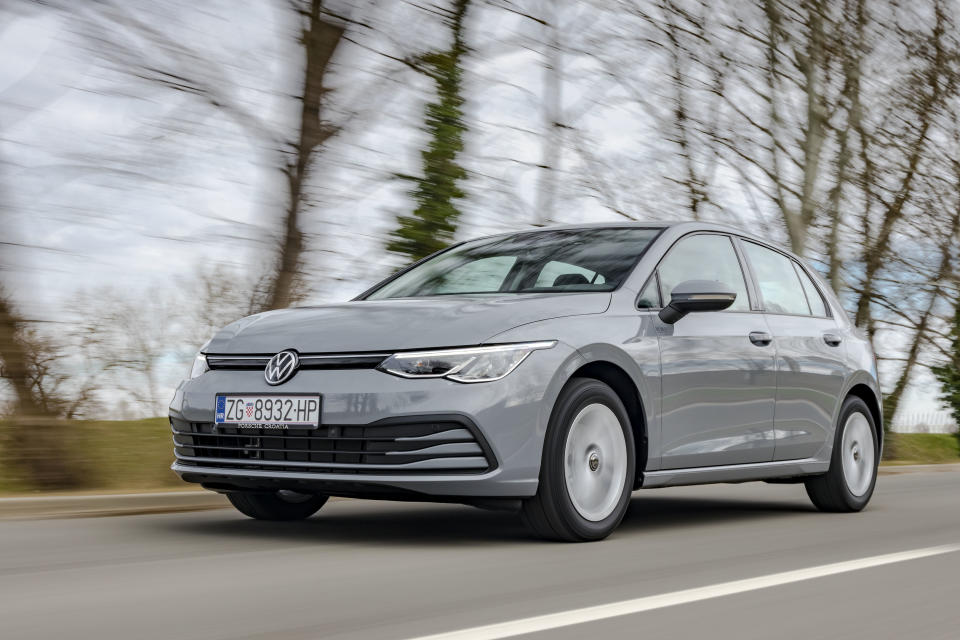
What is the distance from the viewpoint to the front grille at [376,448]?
5488mm

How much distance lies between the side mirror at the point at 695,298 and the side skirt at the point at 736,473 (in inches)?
29.8

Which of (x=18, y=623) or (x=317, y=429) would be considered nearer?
(x=18, y=623)

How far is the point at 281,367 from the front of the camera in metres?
5.75

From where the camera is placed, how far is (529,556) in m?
5.46

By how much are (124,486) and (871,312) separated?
14454mm

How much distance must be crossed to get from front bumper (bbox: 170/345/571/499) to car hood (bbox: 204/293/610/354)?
6.5 inches

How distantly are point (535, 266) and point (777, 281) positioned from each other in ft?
5.93

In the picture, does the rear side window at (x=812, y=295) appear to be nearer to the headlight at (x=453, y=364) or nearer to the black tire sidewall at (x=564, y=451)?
the black tire sidewall at (x=564, y=451)

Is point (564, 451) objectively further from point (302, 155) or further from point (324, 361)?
point (302, 155)

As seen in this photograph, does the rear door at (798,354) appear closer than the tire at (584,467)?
No

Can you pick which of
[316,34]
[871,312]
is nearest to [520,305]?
[316,34]

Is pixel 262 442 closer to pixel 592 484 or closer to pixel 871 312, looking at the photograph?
pixel 592 484

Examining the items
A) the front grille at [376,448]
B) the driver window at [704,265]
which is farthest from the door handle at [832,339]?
the front grille at [376,448]

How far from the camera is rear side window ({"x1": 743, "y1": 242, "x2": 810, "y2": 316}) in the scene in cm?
768
